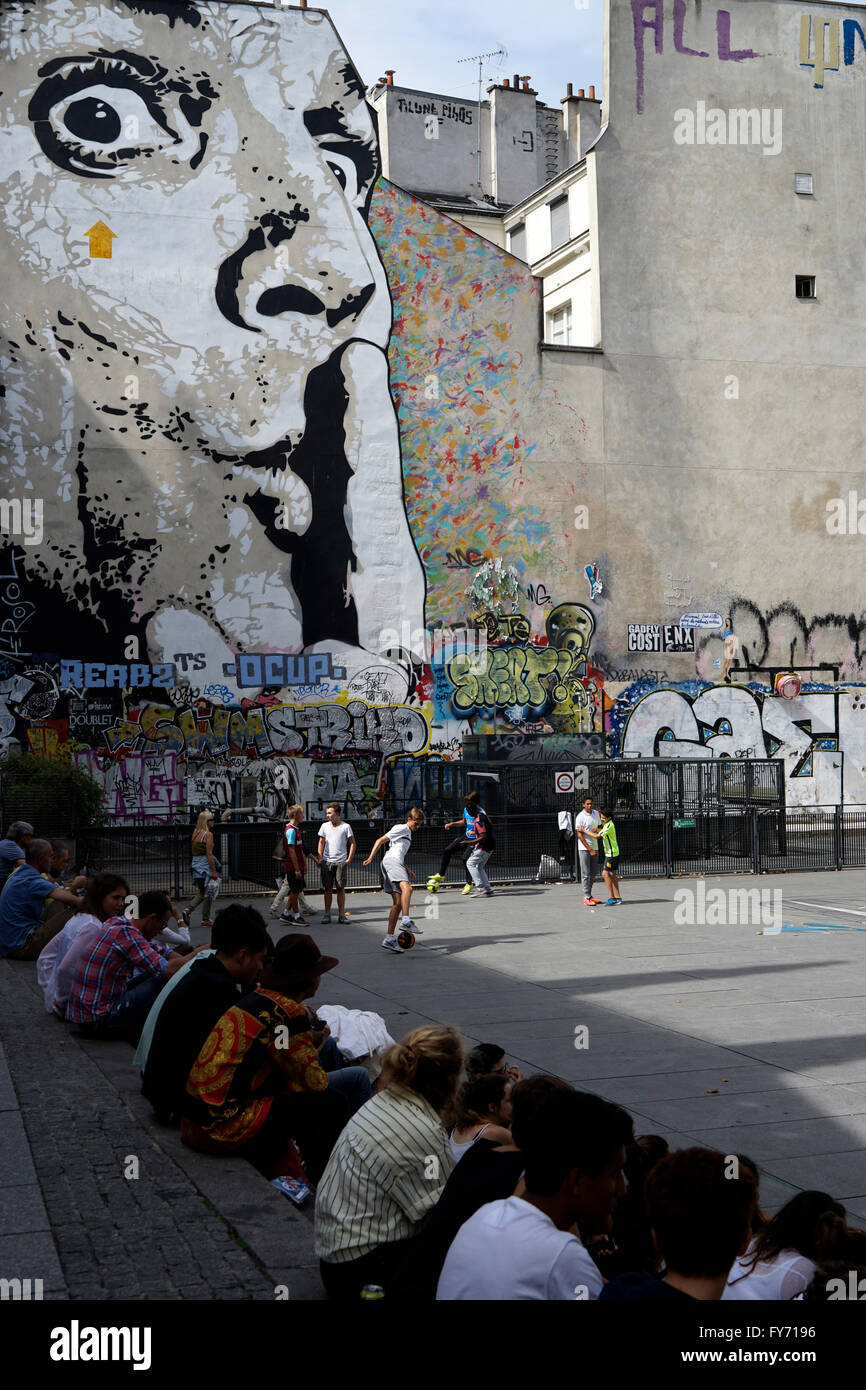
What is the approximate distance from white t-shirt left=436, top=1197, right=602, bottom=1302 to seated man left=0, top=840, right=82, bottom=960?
974 centimetres

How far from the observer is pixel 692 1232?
125 inches

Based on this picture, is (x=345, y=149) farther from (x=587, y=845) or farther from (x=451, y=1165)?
(x=451, y=1165)

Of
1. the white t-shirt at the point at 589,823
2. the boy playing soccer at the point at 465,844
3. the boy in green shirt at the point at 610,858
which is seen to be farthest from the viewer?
the boy playing soccer at the point at 465,844

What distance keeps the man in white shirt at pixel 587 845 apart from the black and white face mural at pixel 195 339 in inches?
352

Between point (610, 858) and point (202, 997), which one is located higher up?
point (202, 997)

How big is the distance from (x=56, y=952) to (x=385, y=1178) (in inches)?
250

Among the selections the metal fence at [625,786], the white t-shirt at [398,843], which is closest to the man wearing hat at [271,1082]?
the white t-shirt at [398,843]

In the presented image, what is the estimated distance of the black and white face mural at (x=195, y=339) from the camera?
2536 centimetres

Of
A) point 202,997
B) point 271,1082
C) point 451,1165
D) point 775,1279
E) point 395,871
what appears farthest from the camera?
point 395,871

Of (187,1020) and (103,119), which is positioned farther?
(103,119)

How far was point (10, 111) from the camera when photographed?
82.9 feet

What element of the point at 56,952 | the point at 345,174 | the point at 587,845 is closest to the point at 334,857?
the point at 587,845

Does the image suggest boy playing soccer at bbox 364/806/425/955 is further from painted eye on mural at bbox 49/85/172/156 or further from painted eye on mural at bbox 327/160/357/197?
painted eye on mural at bbox 49/85/172/156

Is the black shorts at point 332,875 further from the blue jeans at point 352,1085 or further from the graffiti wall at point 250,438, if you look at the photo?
the blue jeans at point 352,1085
